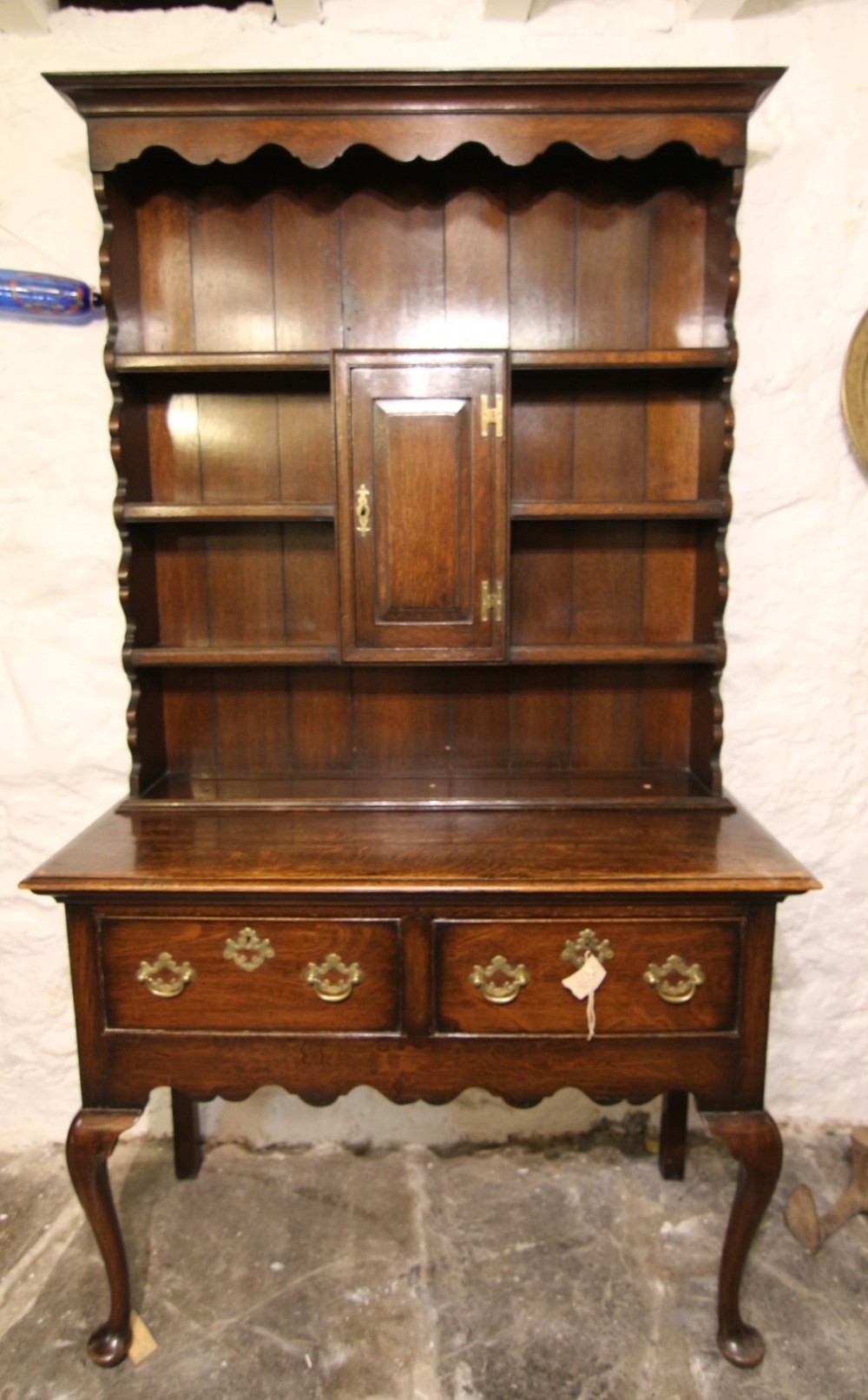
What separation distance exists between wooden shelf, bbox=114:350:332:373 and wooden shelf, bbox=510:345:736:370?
39cm

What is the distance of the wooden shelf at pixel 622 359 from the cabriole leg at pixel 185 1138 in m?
1.78

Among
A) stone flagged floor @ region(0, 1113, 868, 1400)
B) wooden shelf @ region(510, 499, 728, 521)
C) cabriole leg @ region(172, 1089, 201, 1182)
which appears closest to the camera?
stone flagged floor @ region(0, 1113, 868, 1400)

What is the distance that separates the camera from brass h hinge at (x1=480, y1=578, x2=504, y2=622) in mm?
1652

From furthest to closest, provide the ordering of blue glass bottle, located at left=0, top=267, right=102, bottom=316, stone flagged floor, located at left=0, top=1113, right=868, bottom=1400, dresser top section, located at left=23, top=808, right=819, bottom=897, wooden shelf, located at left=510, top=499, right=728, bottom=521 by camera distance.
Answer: blue glass bottle, located at left=0, top=267, right=102, bottom=316 → wooden shelf, located at left=510, top=499, right=728, bottom=521 → stone flagged floor, located at left=0, top=1113, right=868, bottom=1400 → dresser top section, located at left=23, top=808, right=819, bottom=897

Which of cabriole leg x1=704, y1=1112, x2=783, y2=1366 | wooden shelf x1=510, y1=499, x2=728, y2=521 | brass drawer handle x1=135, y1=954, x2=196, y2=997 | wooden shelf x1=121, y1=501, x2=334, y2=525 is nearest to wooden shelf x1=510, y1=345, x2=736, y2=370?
wooden shelf x1=510, y1=499, x2=728, y2=521

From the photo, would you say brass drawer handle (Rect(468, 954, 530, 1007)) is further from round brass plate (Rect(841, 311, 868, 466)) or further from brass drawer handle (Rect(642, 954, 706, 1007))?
round brass plate (Rect(841, 311, 868, 466))

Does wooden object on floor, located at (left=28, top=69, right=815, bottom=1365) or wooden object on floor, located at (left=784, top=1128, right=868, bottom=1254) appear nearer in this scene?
wooden object on floor, located at (left=28, top=69, right=815, bottom=1365)

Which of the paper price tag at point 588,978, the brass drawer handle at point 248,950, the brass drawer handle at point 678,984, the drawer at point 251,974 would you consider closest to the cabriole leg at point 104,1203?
the drawer at point 251,974

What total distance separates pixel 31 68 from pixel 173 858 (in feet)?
5.52

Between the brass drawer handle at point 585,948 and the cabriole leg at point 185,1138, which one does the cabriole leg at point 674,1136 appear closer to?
the brass drawer handle at point 585,948

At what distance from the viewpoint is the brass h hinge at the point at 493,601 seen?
1.65 metres

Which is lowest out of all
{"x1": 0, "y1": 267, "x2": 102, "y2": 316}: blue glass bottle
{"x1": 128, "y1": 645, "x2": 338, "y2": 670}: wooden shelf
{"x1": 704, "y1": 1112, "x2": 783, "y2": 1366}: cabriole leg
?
{"x1": 704, "y1": 1112, "x2": 783, "y2": 1366}: cabriole leg

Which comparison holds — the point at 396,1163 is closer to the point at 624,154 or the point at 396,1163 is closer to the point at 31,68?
the point at 624,154

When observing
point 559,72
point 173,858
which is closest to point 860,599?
point 559,72
